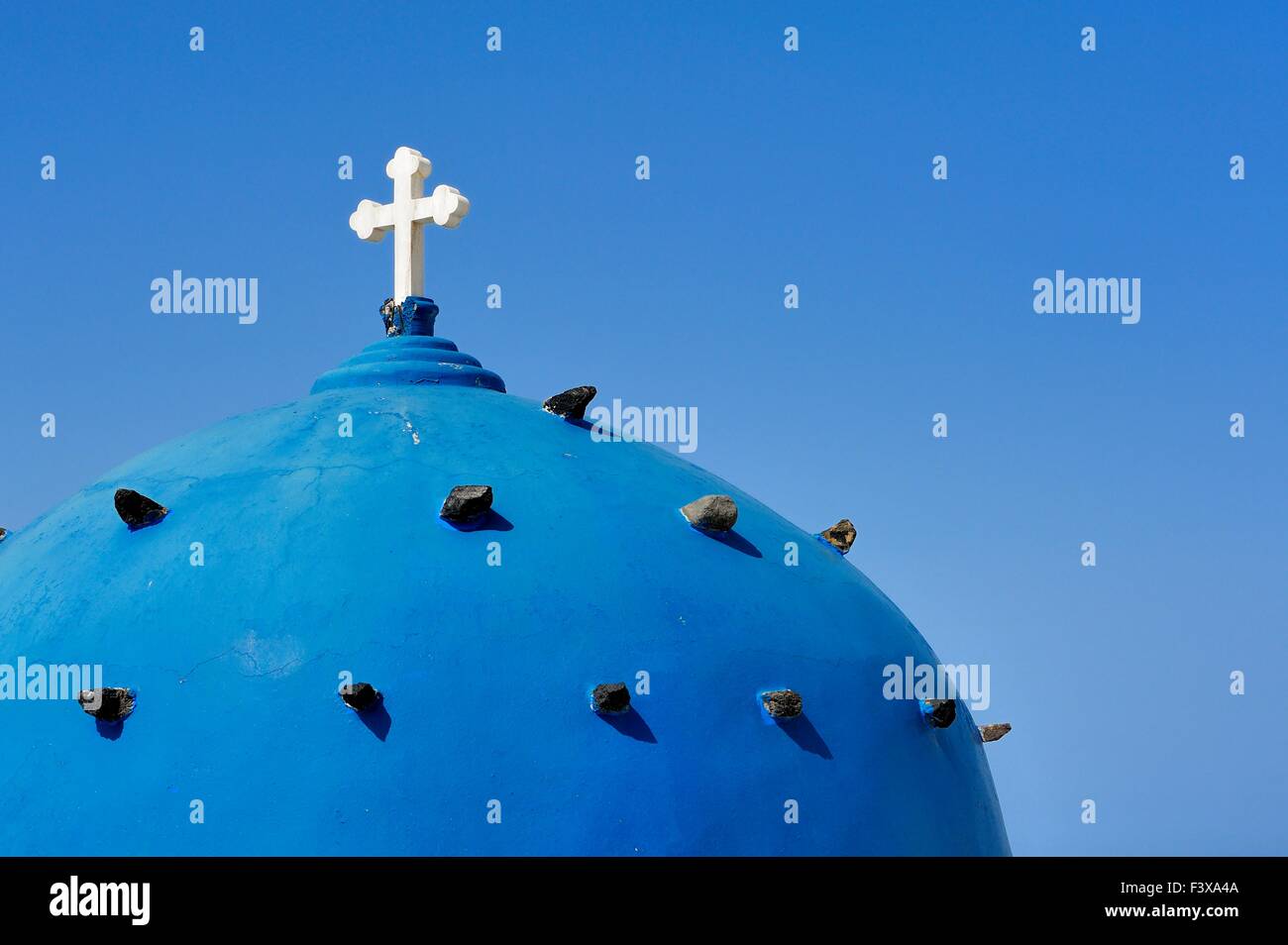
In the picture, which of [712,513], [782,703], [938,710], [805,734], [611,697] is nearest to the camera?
[611,697]

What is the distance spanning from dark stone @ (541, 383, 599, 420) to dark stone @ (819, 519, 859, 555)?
2.19 metres

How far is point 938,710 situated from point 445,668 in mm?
3471

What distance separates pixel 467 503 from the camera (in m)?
10.4

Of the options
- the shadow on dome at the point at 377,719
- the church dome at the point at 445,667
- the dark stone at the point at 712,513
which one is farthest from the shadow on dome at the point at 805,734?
the shadow on dome at the point at 377,719

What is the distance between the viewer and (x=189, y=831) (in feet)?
30.8

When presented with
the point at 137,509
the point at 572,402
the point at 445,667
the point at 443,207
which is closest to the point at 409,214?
the point at 443,207

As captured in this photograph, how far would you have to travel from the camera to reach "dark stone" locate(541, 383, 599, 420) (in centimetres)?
1227

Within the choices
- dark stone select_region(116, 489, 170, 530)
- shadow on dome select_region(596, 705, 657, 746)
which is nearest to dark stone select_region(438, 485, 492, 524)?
shadow on dome select_region(596, 705, 657, 746)

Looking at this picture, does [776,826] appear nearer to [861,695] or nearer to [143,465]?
[861,695]

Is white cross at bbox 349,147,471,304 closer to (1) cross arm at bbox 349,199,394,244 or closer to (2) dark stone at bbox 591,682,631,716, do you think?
(1) cross arm at bbox 349,199,394,244

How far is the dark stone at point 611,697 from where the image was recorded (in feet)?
31.9

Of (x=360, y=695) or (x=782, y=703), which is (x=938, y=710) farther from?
(x=360, y=695)

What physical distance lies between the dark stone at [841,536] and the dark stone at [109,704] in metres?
5.49
